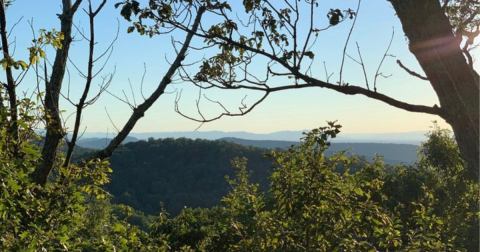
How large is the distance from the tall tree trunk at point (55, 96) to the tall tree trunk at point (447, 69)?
181 inches

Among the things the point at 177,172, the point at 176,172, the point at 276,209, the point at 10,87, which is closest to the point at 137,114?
the point at 10,87

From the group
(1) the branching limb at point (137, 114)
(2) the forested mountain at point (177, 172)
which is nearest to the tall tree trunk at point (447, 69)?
(1) the branching limb at point (137, 114)

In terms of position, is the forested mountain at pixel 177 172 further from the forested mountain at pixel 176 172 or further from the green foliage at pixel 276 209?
the green foliage at pixel 276 209

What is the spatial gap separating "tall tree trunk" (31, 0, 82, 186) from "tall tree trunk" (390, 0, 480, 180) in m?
4.58

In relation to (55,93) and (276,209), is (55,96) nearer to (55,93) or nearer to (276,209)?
(55,93)

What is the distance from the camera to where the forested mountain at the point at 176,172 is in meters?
94.8

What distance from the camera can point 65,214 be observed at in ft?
16.5

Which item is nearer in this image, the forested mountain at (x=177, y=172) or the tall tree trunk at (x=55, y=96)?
the tall tree trunk at (x=55, y=96)

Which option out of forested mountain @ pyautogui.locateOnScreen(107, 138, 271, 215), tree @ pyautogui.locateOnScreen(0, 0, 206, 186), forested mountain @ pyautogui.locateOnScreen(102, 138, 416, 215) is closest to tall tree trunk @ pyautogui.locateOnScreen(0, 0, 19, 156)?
tree @ pyautogui.locateOnScreen(0, 0, 206, 186)

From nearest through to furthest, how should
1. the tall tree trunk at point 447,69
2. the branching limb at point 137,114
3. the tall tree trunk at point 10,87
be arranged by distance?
the tall tree trunk at point 447,69, the tall tree trunk at point 10,87, the branching limb at point 137,114

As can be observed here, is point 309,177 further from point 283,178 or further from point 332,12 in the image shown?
point 332,12

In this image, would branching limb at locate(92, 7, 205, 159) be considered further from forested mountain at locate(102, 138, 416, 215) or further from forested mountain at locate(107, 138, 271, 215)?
forested mountain at locate(102, 138, 416, 215)

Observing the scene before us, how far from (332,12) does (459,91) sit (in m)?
1.84

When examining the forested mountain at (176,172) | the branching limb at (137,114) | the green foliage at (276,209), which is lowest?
the forested mountain at (176,172)
